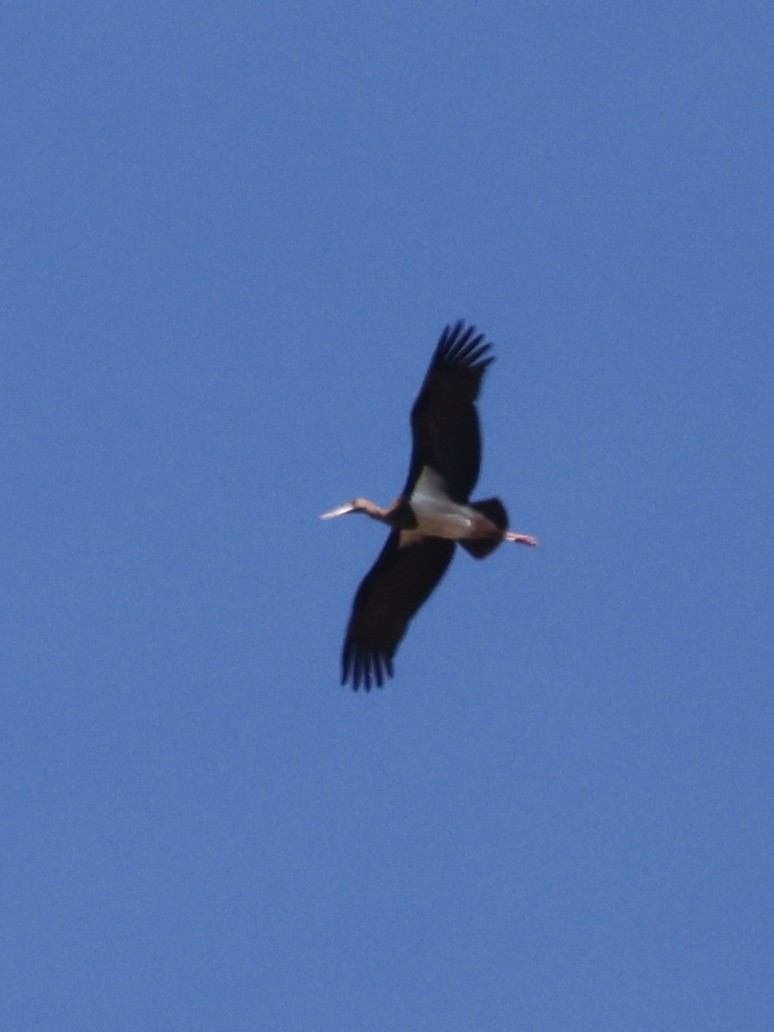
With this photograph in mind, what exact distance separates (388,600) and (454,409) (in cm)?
205

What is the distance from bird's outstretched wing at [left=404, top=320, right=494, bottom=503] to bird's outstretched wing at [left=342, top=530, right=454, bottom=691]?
3.28 feet

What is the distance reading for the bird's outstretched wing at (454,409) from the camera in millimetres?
25406

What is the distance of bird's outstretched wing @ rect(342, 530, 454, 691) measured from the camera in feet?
86.6

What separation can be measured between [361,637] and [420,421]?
2.25m

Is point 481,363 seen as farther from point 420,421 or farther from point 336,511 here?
point 336,511

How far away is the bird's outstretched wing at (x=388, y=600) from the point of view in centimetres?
2639

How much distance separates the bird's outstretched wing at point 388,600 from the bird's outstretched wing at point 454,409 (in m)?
1.00

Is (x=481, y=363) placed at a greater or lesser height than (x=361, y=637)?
greater

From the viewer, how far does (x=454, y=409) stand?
25438 millimetres

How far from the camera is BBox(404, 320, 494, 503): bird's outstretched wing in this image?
2541cm

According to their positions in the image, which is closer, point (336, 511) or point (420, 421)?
point (420, 421)

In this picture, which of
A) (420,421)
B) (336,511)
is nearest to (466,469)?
(420,421)

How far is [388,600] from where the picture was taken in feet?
87.2

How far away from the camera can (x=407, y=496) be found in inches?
1017
